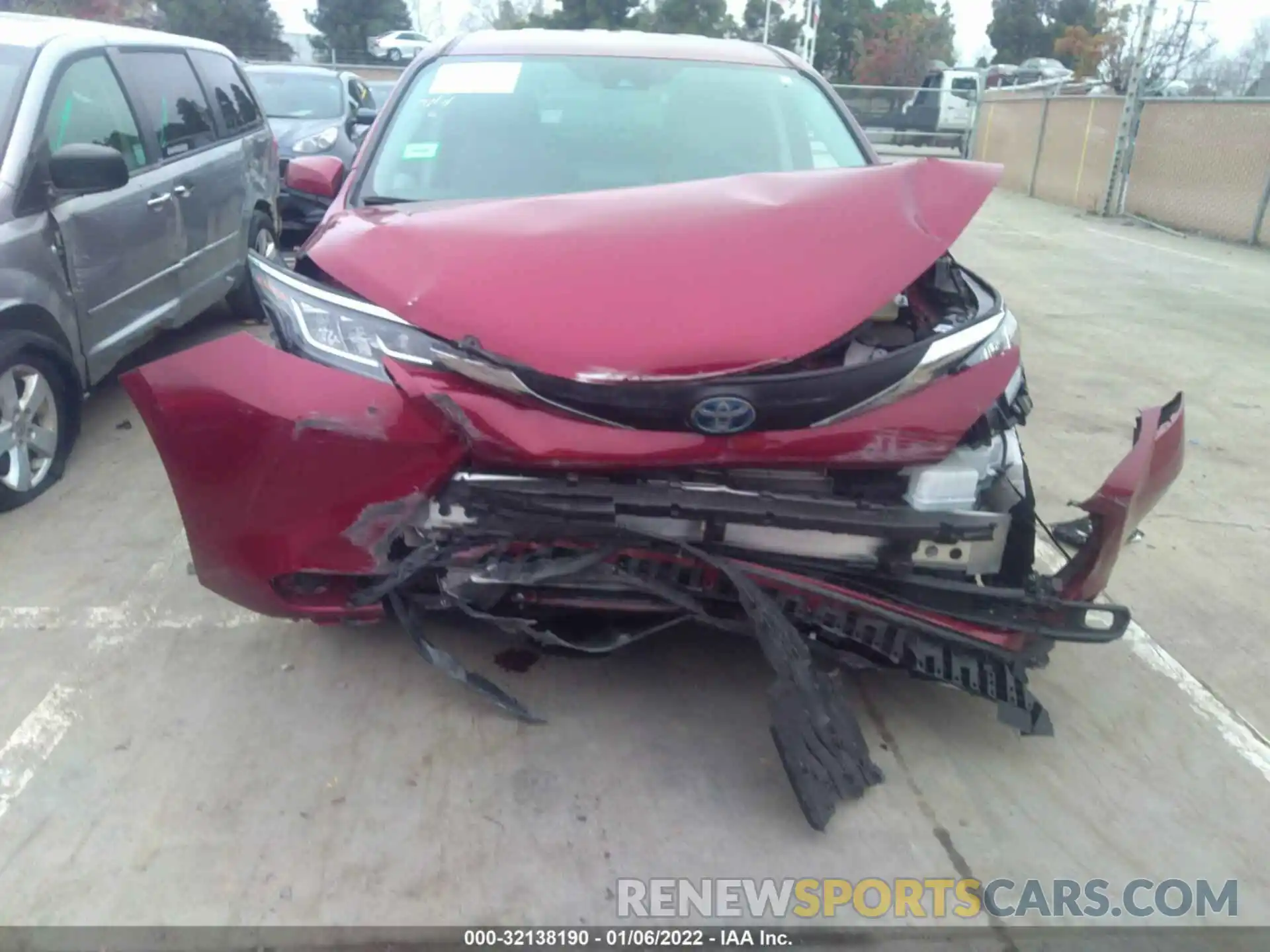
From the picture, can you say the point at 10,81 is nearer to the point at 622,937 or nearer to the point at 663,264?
the point at 663,264

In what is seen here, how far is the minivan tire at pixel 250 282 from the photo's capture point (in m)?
6.45

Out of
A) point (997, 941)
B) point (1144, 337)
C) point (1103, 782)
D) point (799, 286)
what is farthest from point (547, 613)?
point (1144, 337)

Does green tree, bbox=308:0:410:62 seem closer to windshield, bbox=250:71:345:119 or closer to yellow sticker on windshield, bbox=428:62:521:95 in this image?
windshield, bbox=250:71:345:119

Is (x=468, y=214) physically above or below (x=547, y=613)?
above

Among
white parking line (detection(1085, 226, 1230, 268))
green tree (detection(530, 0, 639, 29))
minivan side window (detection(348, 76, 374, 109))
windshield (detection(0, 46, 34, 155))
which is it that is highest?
green tree (detection(530, 0, 639, 29))

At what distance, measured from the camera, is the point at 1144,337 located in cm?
776

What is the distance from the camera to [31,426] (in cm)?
399

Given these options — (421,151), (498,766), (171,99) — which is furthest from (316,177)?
(171,99)

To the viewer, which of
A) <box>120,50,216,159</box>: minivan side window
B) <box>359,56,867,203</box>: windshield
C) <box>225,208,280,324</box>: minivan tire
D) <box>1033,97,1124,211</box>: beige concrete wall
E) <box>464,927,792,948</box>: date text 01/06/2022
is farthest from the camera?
<box>1033,97,1124,211</box>: beige concrete wall

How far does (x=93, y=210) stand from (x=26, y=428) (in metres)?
0.99

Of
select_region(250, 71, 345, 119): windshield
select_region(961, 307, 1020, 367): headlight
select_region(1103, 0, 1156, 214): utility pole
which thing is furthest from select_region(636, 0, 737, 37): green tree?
select_region(961, 307, 1020, 367): headlight

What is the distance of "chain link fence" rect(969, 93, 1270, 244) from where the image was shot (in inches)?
531

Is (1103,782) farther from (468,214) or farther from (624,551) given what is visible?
(468,214)

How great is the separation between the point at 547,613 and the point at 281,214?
7153mm
